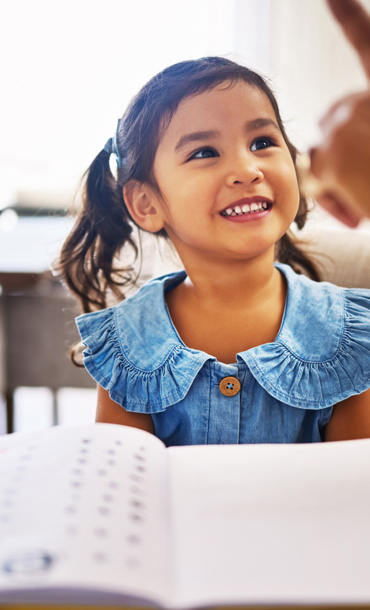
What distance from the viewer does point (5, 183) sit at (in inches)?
75.9

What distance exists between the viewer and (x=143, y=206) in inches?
31.7

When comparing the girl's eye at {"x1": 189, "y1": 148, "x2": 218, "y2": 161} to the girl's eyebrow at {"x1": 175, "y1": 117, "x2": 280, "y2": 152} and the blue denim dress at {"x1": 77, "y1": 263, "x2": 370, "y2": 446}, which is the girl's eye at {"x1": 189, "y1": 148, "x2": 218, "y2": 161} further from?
the blue denim dress at {"x1": 77, "y1": 263, "x2": 370, "y2": 446}

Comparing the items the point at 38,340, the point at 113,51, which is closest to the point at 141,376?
the point at 38,340

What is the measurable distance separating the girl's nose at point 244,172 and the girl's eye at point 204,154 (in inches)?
1.3

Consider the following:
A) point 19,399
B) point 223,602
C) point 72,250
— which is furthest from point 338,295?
Result: point 19,399

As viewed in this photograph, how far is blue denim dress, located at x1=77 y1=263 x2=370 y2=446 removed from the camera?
68cm

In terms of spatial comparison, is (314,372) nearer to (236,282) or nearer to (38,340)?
(236,282)

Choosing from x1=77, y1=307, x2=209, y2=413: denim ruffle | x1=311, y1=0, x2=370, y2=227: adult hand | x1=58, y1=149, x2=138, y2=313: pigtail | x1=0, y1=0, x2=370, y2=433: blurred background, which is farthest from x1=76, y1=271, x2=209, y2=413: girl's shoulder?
x1=0, y1=0, x2=370, y2=433: blurred background

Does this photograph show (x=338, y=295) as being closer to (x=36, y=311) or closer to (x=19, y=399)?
(x=36, y=311)

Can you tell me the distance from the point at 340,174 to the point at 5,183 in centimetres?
171

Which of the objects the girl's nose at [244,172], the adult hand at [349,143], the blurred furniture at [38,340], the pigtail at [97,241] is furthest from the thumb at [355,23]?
the blurred furniture at [38,340]

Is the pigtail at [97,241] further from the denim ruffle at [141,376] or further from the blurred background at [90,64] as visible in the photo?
the blurred background at [90,64]

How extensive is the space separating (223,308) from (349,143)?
41cm

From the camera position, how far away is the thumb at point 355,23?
0.39m
